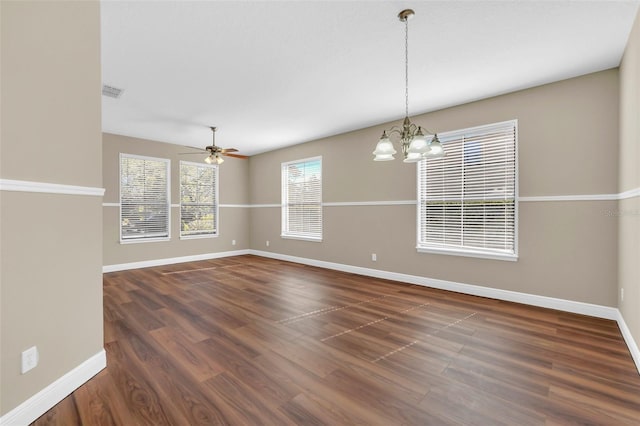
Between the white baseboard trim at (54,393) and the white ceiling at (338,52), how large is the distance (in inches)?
108

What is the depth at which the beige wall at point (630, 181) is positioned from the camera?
2.35 metres

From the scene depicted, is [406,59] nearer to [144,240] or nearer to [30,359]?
[30,359]

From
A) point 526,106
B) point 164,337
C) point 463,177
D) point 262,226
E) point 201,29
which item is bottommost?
point 164,337

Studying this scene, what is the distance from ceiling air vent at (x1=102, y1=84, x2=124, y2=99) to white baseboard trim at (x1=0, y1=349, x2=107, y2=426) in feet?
10.7

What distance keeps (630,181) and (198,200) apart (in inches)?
300

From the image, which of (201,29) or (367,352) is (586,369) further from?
(201,29)

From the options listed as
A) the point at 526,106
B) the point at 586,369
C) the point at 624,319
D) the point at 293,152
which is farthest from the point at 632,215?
the point at 293,152

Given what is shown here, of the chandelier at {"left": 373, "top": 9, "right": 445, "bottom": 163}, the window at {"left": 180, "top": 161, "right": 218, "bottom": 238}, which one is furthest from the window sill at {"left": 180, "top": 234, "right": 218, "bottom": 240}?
the chandelier at {"left": 373, "top": 9, "right": 445, "bottom": 163}

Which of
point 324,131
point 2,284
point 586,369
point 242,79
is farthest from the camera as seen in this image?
point 324,131

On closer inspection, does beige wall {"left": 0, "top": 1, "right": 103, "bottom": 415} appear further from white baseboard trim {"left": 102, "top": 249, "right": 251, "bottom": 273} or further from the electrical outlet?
white baseboard trim {"left": 102, "top": 249, "right": 251, "bottom": 273}

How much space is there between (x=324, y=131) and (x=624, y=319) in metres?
5.02

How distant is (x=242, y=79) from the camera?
3.49m

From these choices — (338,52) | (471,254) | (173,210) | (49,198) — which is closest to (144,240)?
(173,210)

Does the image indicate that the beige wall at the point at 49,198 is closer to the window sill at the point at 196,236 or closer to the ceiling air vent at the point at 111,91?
the ceiling air vent at the point at 111,91
